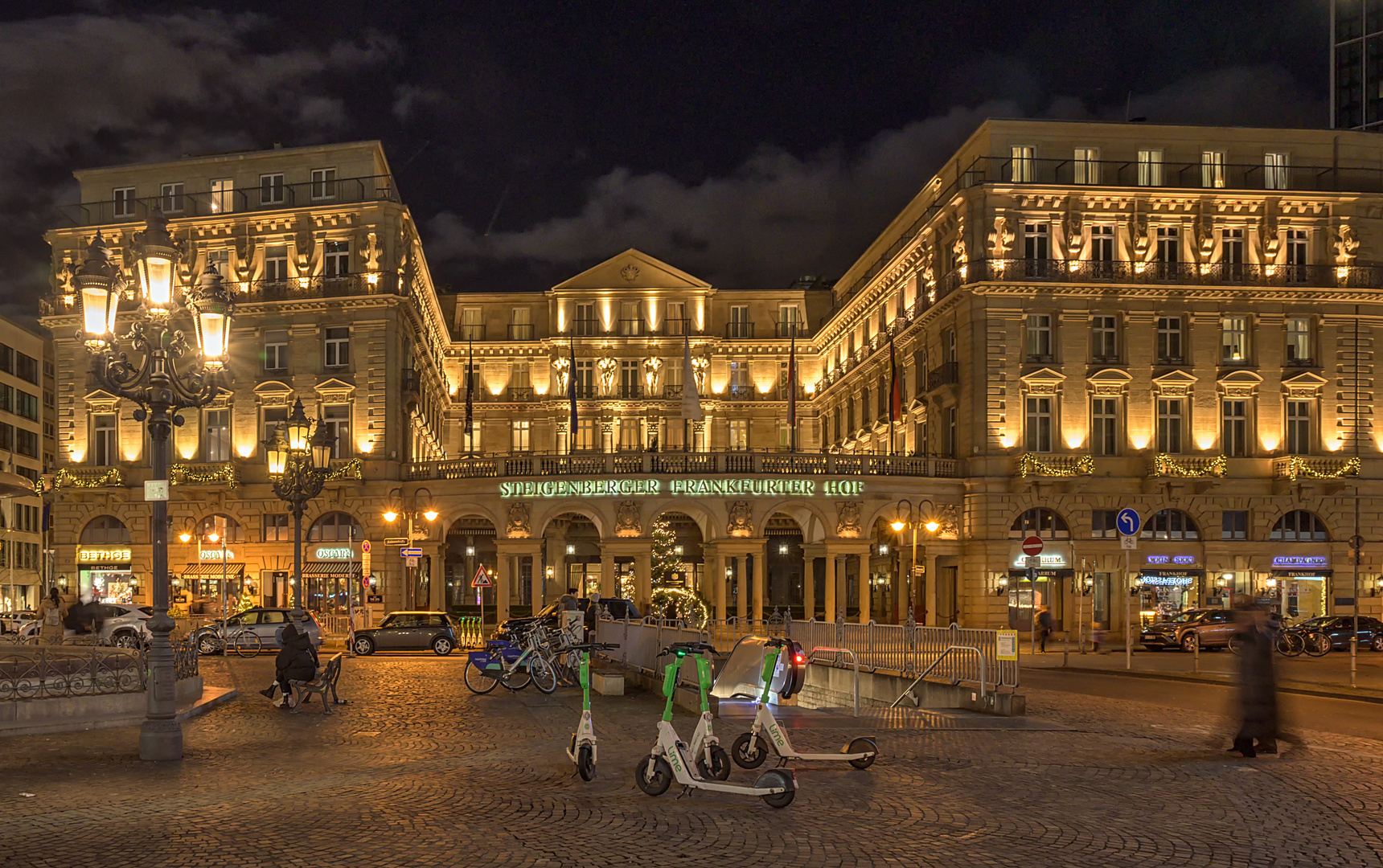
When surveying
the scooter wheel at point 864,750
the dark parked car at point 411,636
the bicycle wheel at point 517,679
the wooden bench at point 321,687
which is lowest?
the dark parked car at point 411,636

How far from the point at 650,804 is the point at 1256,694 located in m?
7.49

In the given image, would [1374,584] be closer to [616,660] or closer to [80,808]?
[616,660]

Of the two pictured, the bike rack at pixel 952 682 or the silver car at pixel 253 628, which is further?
the silver car at pixel 253 628

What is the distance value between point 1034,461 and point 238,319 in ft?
111

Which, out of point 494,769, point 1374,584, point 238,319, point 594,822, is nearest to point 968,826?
point 594,822


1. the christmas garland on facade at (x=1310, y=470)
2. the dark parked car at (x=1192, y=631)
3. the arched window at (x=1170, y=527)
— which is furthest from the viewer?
the arched window at (x=1170, y=527)

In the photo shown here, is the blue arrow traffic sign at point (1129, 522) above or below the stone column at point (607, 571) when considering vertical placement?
above

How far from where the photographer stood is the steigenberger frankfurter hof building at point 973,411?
49.1 metres

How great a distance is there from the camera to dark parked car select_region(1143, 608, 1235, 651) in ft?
131

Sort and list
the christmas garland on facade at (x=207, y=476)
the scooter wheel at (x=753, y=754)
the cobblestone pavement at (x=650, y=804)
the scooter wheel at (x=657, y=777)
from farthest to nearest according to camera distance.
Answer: the christmas garland on facade at (x=207, y=476) < the scooter wheel at (x=753, y=754) < the scooter wheel at (x=657, y=777) < the cobblestone pavement at (x=650, y=804)

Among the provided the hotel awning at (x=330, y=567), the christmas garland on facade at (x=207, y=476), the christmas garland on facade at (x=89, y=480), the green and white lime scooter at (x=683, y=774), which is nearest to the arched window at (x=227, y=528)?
the christmas garland on facade at (x=207, y=476)

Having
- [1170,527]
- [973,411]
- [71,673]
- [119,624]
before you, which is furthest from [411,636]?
[1170,527]

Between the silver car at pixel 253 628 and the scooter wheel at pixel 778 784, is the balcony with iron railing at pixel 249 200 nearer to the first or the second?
the silver car at pixel 253 628

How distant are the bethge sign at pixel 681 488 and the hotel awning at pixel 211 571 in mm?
12476
